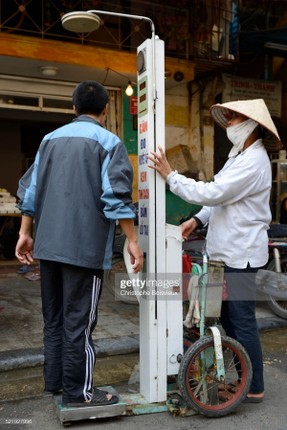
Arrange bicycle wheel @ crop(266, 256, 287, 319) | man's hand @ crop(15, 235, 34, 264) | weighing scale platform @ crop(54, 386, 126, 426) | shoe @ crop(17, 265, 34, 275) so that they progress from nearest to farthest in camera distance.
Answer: weighing scale platform @ crop(54, 386, 126, 426) < man's hand @ crop(15, 235, 34, 264) < bicycle wheel @ crop(266, 256, 287, 319) < shoe @ crop(17, 265, 34, 275)

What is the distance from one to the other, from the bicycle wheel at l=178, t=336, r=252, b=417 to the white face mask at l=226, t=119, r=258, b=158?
1228mm

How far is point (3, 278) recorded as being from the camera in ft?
24.8

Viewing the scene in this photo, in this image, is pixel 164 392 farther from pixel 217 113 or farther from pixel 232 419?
pixel 217 113

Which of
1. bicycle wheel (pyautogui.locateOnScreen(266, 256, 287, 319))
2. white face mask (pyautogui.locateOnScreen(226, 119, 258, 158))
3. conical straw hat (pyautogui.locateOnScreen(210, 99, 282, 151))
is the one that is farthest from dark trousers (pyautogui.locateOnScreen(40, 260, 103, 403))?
bicycle wheel (pyautogui.locateOnScreen(266, 256, 287, 319))

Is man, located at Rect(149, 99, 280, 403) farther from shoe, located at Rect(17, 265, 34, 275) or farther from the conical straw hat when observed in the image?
shoe, located at Rect(17, 265, 34, 275)

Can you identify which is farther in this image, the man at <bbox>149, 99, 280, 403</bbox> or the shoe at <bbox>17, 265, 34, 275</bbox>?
the shoe at <bbox>17, 265, 34, 275</bbox>

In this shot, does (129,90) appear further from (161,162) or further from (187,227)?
(161,162)

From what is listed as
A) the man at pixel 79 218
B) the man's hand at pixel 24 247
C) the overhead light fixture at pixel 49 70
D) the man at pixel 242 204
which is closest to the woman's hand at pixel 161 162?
the man at pixel 242 204

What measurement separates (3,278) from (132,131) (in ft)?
11.6

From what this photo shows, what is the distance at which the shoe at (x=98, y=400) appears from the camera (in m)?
2.81

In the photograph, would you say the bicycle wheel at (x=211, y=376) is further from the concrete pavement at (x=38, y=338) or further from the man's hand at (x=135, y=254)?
the concrete pavement at (x=38, y=338)

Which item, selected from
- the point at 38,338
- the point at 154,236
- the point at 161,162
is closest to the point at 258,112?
the point at 161,162

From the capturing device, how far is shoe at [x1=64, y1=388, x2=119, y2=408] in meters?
2.81

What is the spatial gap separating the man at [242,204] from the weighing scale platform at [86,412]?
34.7 inches
